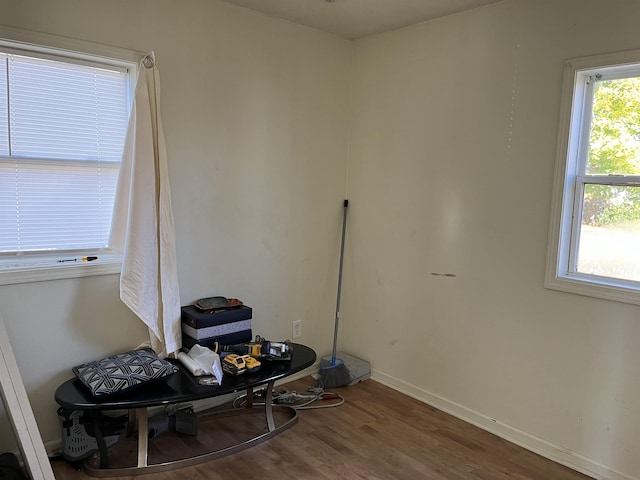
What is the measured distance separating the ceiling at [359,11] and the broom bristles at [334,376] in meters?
2.28

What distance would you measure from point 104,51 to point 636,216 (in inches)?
107

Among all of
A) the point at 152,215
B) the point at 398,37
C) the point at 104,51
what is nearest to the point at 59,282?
the point at 152,215

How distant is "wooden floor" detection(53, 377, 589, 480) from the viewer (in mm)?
2297

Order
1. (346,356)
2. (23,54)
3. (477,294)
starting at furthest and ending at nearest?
(346,356) → (477,294) → (23,54)

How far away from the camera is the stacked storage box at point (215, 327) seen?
2557 millimetres

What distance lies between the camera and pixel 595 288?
230cm

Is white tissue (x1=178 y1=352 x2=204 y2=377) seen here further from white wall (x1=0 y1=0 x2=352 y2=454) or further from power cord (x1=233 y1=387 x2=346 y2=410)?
power cord (x1=233 y1=387 x2=346 y2=410)

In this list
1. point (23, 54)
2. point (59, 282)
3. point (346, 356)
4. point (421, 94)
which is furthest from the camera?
point (346, 356)

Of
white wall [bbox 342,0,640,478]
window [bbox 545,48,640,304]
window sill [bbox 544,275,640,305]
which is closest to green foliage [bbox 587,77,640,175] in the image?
window [bbox 545,48,640,304]

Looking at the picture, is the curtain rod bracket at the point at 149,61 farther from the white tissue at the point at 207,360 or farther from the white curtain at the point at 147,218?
the white tissue at the point at 207,360

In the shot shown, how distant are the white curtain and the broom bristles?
45.2 inches

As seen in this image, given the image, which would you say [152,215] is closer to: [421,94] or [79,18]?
[79,18]

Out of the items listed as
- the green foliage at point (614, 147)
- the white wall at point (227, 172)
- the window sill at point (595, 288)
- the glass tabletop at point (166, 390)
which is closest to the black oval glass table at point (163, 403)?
the glass tabletop at point (166, 390)

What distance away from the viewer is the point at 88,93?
235cm
